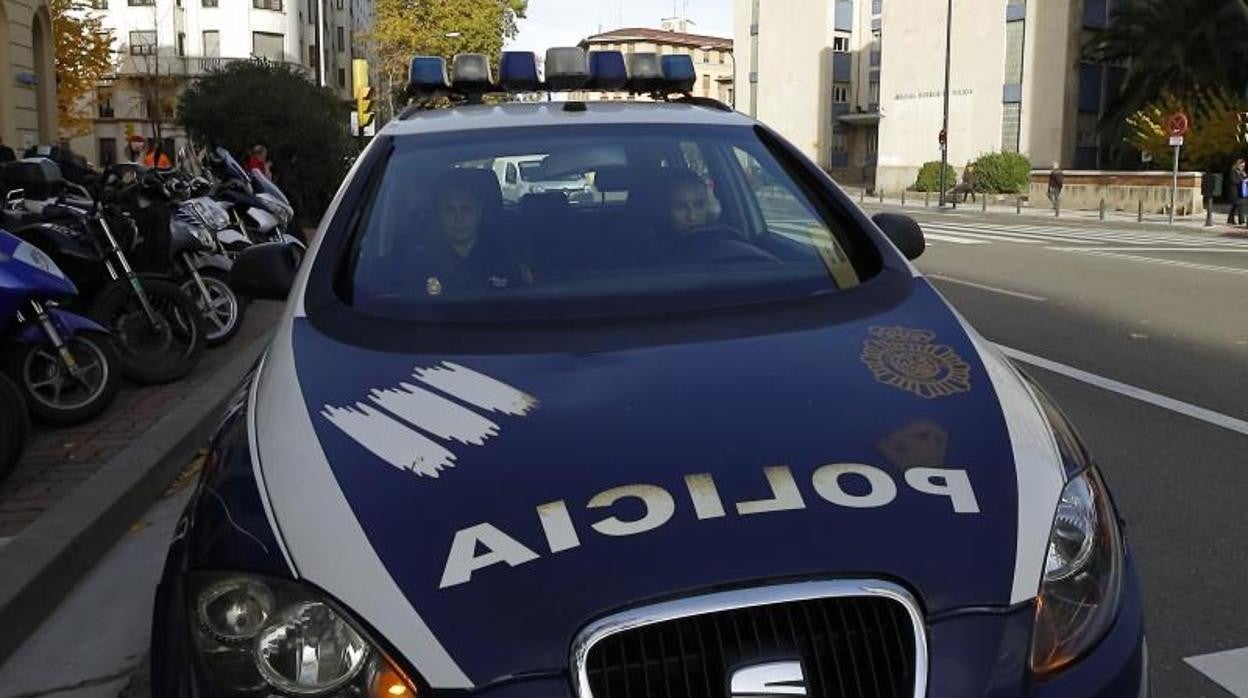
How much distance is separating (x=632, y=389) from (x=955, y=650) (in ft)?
2.64

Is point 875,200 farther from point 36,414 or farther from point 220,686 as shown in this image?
point 220,686

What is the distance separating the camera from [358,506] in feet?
6.61

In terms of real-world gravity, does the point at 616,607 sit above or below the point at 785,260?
below

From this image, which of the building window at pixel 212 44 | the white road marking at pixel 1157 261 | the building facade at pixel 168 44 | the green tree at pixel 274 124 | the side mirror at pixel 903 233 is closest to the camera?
the side mirror at pixel 903 233

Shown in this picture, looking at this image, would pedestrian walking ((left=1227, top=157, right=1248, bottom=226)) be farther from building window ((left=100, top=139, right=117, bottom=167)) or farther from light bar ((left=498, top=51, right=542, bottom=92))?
building window ((left=100, top=139, right=117, bottom=167))

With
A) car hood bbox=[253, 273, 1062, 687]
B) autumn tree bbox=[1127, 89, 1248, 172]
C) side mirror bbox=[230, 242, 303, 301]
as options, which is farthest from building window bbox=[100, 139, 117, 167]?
car hood bbox=[253, 273, 1062, 687]

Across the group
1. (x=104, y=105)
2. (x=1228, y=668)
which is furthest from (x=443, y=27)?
(x=1228, y=668)

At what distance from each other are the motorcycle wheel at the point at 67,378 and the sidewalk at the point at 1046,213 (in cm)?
2757

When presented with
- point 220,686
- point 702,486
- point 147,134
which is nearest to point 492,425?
point 702,486

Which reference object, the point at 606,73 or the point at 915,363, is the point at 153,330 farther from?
the point at 915,363

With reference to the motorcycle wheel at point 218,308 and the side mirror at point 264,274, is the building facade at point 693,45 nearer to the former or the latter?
the motorcycle wheel at point 218,308

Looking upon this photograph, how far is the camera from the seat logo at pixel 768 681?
1776 millimetres

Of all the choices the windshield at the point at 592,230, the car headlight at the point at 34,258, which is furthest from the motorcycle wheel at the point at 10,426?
the windshield at the point at 592,230

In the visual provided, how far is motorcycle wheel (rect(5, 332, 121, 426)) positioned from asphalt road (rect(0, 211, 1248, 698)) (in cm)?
135
